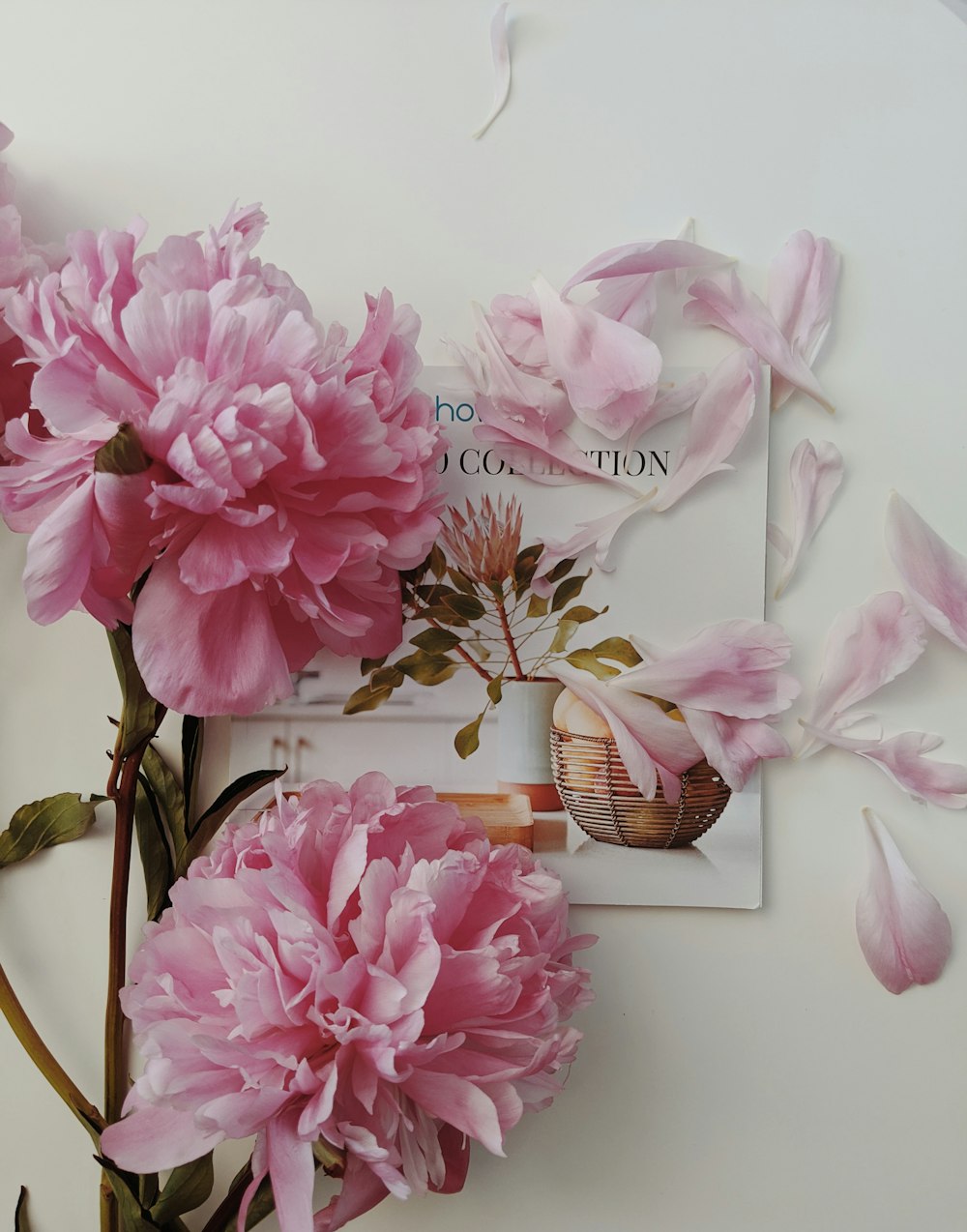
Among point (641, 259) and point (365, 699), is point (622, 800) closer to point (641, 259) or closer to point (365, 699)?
point (365, 699)

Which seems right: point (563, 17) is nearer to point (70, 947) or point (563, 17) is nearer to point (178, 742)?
point (178, 742)

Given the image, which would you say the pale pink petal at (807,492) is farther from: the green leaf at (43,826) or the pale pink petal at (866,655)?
the green leaf at (43,826)

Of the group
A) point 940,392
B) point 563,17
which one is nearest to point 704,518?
point 940,392

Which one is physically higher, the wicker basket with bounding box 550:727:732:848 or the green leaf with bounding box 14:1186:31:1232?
the wicker basket with bounding box 550:727:732:848

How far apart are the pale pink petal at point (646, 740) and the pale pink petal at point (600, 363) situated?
0.15m

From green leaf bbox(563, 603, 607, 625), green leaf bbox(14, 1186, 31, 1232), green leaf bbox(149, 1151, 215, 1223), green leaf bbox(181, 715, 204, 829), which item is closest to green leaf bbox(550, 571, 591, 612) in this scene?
green leaf bbox(563, 603, 607, 625)

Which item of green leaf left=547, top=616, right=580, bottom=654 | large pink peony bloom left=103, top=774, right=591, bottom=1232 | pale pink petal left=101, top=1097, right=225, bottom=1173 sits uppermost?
green leaf left=547, top=616, right=580, bottom=654

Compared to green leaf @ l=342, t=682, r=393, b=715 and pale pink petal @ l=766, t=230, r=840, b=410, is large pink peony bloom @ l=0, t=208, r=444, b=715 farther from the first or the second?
pale pink petal @ l=766, t=230, r=840, b=410

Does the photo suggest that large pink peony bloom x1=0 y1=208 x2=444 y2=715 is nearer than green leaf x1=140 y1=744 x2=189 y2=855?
Yes

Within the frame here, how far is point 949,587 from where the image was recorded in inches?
21.1

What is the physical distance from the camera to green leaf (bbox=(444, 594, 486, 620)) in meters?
0.54

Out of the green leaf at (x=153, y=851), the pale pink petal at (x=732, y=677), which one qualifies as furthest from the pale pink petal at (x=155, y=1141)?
the pale pink petal at (x=732, y=677)

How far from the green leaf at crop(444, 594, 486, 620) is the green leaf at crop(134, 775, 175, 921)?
20 cm

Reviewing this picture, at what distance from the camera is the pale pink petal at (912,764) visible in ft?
1.74
